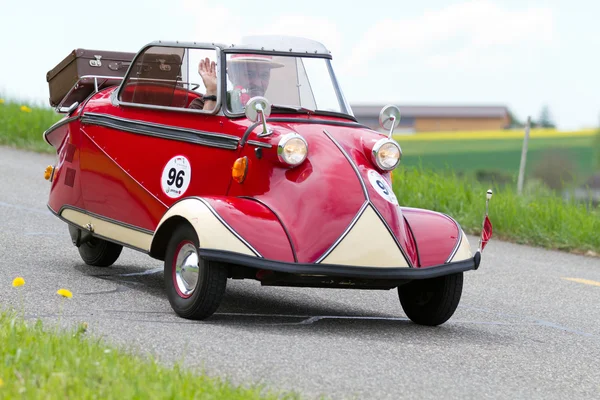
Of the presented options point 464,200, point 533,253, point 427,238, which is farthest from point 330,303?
point 464,200

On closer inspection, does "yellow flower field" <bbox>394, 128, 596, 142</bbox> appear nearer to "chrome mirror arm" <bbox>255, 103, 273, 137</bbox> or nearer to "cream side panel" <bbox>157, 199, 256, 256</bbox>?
"chrome mirror arm" <bbox>255, 103, 273, 137</bbox>

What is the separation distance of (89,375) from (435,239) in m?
2.96

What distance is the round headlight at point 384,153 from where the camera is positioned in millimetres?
6711

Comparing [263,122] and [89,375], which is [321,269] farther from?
[89,375]

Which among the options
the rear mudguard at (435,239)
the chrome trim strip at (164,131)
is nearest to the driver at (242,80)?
the chrome trim strip at (164,131)

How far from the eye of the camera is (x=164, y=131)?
289 inches

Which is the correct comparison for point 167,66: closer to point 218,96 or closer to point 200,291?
point 218,96

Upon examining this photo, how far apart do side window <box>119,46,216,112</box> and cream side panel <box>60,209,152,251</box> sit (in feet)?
3.10

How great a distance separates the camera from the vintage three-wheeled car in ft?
20.7

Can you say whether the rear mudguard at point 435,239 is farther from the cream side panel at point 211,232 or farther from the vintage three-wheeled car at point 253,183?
the cream side panel at point 211,232

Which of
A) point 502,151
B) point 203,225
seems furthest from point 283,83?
point 502,151

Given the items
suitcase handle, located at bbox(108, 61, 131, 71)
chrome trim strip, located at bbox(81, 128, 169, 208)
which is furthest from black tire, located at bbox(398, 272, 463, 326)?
suitcase handle, located at bbox(108, 61, 131, 71)

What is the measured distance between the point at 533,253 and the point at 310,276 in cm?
587

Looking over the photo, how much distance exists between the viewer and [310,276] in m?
6.31
